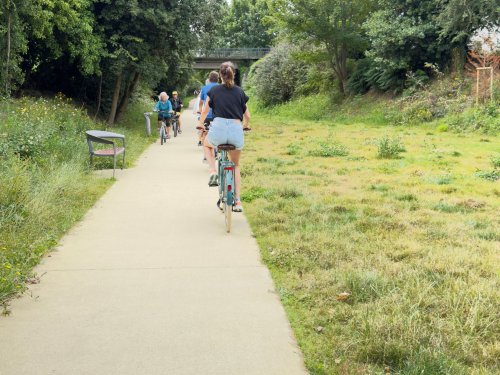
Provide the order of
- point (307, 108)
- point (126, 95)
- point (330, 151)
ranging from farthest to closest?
point (307, 108), point (126, 95), point (330, 151)

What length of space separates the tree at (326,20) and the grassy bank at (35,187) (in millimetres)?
18845

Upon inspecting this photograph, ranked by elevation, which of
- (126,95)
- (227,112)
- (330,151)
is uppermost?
(126,95)

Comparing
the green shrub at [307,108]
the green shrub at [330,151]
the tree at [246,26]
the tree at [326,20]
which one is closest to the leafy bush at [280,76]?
the green shrub at [307,108]

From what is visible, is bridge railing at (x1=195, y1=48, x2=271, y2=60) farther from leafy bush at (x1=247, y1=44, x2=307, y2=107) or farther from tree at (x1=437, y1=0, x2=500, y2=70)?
tree at (x1=437, y1=0, x2=500, y2=70)

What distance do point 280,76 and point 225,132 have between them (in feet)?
114

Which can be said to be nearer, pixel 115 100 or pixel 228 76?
pixel 228 76

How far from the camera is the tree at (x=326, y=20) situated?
3014 centimetres

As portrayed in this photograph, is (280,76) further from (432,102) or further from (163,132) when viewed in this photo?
(163,132)

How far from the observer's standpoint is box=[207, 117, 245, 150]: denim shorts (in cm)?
725

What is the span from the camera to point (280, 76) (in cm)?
4112

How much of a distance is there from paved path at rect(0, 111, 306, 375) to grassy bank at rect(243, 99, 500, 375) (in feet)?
0.91

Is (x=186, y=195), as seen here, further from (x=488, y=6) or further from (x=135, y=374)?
(x=488, y=6)

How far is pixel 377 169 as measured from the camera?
480 inches

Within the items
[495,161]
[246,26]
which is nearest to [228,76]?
[495,161]
